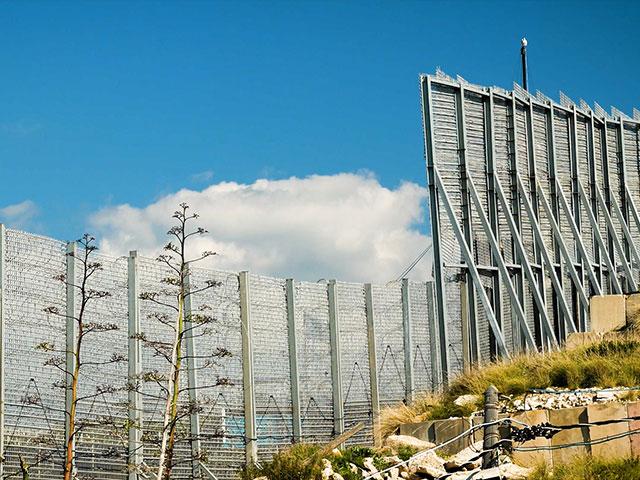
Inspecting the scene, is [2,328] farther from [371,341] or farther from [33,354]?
[371,341]

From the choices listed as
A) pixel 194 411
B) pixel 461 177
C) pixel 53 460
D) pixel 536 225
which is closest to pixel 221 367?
pixel 194 411

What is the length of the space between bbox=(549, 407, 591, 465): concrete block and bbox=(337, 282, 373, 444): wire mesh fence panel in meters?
5.45

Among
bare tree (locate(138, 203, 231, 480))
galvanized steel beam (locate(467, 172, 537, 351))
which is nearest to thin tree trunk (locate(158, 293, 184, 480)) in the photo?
bare tree (locate(138, 203, 231, 480))

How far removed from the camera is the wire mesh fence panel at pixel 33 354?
1315 centimetres

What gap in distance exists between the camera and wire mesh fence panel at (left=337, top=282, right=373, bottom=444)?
20.0 metres

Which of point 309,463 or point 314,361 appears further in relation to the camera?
point 314,361

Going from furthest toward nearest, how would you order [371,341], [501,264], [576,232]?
[576,232], [501,264], [371,341]

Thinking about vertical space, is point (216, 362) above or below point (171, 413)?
above

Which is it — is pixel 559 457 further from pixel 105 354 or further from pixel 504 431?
pixel 105 354

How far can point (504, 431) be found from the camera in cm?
1488

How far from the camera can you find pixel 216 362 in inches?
643

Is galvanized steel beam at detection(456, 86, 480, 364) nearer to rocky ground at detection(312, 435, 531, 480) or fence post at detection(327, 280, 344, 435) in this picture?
fence post at detection(327, 280, 344, 435)

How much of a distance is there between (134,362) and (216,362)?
1728mm

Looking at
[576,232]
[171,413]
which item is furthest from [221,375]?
[576,232]
